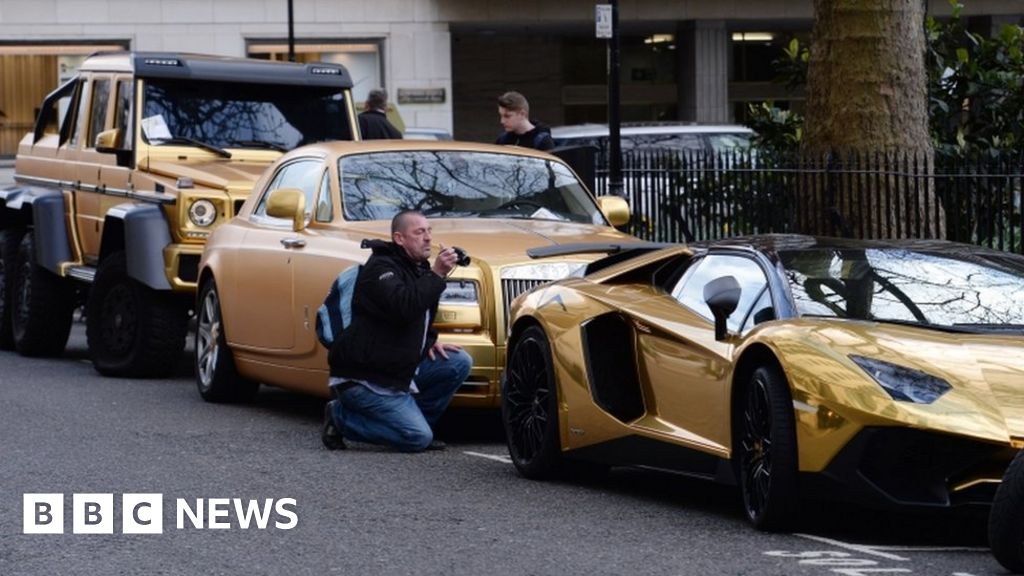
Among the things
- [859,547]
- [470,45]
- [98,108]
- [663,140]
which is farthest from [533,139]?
[470,45]

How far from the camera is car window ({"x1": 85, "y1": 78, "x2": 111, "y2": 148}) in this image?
17.7 m

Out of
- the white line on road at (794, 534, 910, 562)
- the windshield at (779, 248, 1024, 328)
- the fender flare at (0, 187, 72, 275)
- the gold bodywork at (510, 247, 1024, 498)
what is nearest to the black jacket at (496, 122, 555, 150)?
the fender flare at (0, 187, 72, 275)

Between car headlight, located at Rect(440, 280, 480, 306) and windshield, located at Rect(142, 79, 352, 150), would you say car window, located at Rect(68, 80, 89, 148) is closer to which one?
windshield, located at Rect(142, 79, 352, 150)

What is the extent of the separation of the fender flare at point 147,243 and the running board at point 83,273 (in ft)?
3.37

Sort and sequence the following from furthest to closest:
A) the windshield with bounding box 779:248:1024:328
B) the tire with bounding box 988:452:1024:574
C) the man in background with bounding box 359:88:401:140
→ the man in background with bounding box 359:88:401:140
the windshield with bounding box 779:248:1024:328
the tire with bounding box 988:452:1024:574

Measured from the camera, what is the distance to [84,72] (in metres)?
18.5

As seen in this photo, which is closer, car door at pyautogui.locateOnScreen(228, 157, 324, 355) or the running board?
car door at pyautogui.locateOnScreen(228, 157, 324, 355)

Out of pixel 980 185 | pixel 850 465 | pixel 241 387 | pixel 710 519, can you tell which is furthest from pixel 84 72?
pixel 850 465

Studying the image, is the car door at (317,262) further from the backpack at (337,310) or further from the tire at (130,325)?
the tire at (130,325)

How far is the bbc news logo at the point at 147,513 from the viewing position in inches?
354

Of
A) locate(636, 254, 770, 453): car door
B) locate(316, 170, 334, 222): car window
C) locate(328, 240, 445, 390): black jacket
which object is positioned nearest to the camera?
locate(636, 254, 770, 453): car door

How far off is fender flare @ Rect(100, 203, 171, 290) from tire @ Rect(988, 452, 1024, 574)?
9423mm

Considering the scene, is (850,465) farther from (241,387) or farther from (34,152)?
(34,152)

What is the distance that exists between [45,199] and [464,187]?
564 cm
